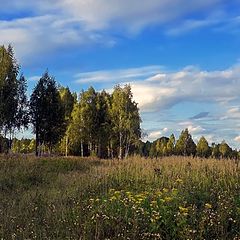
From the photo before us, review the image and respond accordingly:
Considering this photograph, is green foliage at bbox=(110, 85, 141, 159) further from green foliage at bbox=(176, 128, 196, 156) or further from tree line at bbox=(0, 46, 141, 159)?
green foliage at bbox=(176, 128, 196, 156)

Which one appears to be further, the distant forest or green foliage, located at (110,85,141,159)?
green foliage, located at (110,85,141,159)

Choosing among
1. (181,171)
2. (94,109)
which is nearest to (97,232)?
(181,171)

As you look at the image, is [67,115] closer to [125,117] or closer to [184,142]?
[125,117]

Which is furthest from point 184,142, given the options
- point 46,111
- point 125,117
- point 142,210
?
point 142,210

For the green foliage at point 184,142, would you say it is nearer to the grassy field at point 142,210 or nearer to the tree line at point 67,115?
the tree line at point 67,115

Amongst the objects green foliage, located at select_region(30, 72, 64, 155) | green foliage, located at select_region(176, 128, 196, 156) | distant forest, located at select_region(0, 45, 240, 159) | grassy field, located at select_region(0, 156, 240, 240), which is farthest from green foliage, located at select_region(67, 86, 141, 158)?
grassy field, located at select_region(0, 156, 240, 240)

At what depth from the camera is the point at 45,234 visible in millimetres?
6203

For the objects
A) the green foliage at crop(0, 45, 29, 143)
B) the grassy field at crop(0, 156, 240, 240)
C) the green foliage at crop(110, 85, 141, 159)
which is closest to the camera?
the grassy field at crop(0, 156, 240, 240)

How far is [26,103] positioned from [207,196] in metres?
34.9

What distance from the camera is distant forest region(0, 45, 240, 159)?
38.7 m

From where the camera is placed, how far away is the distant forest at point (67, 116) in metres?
38.7

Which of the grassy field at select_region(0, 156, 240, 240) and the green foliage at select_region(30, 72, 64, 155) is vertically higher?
the green foliage at select_region(30, 72, 64, 155)

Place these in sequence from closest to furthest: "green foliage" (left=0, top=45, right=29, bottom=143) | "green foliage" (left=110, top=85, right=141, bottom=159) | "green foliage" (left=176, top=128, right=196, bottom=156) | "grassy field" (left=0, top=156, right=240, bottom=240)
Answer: "grassy field" (left=0, top=156, right=240, bottom=240), "green foliage" (left=0, top=45, right=29, bottom=143), "green foliage" (left=110, top=85, right=141, bottom=159), "green foliage" (left=176, top=128, right=196, bottom=156)

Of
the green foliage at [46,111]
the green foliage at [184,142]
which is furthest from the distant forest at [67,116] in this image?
the green foliage at [184,142]
